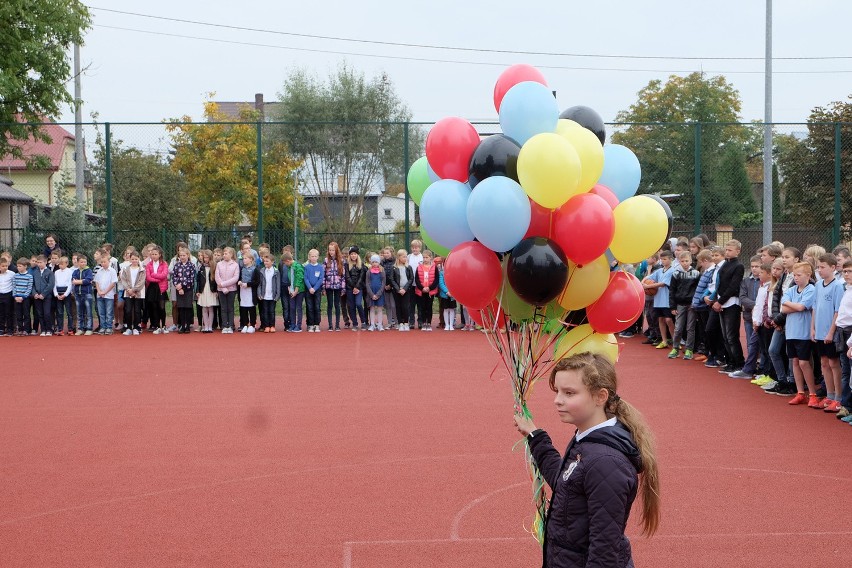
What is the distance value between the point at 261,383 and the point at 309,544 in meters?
6.32

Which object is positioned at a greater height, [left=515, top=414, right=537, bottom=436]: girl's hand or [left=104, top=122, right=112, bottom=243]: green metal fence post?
[left=104, top=122, right=112, bottom=243]: green metal fence post

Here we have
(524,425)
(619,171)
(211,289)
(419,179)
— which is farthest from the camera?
(211,289)

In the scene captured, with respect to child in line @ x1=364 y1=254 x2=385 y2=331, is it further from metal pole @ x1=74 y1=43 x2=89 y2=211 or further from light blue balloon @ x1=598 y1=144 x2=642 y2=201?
light blue balloon @ x1=598 y1=144 x2=642 y2=201

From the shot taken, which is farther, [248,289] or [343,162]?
[343,162]

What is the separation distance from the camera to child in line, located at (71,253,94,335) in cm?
1781

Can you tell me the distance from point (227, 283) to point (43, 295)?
11.8 feet

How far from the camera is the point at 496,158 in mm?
4316

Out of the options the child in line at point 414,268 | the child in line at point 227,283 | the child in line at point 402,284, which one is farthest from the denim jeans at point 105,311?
the child in line at point 414,268

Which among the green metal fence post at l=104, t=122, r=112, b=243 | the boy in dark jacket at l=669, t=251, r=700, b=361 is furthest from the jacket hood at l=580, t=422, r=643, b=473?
the green metal fence post at l=104, t=122, r=112, b=243

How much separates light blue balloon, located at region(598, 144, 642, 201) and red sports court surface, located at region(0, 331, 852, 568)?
229 cm

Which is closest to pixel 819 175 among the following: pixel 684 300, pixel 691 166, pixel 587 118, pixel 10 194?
pixel 691 166

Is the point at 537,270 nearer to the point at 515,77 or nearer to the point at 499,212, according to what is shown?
the point at 499,212

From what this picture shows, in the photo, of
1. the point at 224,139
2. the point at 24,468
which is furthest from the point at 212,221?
the point at 24,468

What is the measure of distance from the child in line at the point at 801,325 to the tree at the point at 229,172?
68.5ft
